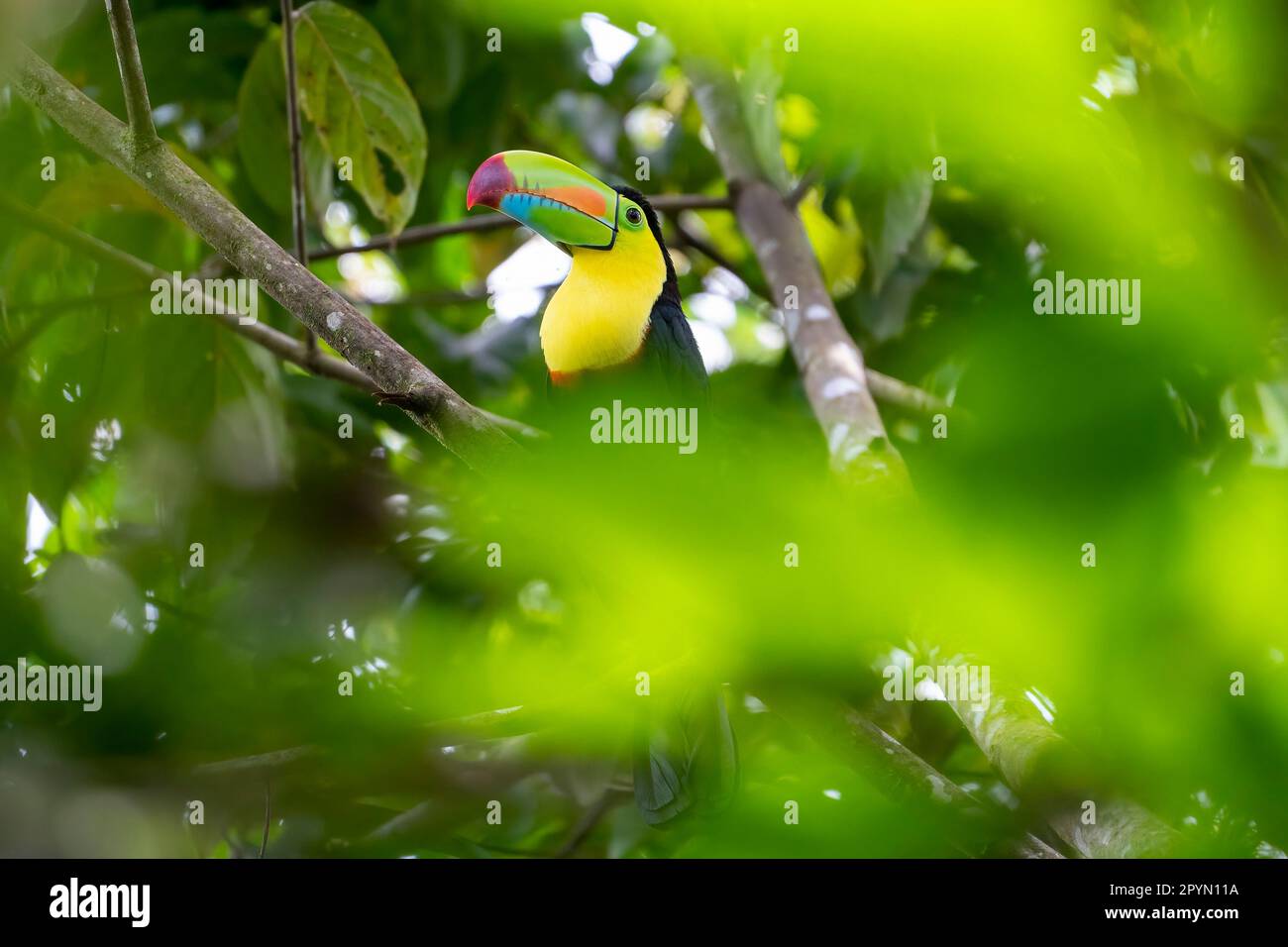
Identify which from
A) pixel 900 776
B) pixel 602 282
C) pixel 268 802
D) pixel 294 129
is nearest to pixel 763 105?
pixel 602 282

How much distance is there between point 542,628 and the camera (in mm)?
2486

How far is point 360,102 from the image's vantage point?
276 cm

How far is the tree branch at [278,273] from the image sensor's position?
5.99 feet

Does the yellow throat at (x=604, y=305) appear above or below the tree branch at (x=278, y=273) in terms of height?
above

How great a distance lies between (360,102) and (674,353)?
1.05 m

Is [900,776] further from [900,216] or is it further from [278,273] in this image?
[900,216]

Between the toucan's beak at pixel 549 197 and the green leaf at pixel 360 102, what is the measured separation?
20 centimetres

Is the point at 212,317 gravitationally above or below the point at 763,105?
below

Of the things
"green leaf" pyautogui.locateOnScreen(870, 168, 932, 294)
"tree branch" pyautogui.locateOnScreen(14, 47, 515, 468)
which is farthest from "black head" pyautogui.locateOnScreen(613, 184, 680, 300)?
"tree branch" pyautogui.locateOnScreen(14, 47, 515, 468)

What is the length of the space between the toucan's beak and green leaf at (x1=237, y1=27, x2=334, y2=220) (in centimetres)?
42

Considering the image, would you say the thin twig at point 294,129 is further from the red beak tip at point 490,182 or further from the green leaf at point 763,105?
the green leaf at point 763,105

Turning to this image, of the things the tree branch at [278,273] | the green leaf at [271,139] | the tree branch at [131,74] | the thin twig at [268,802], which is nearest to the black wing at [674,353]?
the green leaf at [271,139]
